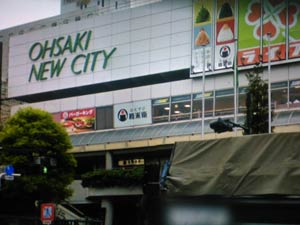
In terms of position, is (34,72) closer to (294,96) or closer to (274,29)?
(274,29)

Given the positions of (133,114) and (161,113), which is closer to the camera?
(161,113)

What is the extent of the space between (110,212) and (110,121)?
7.58 m

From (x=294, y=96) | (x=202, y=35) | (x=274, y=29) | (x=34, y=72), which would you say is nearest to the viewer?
(x=294, y=96)

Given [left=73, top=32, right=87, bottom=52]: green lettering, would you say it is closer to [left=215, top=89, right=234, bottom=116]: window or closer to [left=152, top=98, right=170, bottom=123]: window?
[left=152, top=98, right=170, bottom=123]: window

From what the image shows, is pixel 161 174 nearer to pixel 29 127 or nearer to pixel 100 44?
pixel 29 127

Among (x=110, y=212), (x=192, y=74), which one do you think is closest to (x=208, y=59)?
(x=192, y=74)

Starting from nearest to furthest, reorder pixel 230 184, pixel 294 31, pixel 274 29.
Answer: pixel 230 184
pixel 294 31
pixel 274 29

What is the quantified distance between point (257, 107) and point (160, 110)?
18.0 m

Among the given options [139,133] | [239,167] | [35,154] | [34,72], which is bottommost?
[239,167]

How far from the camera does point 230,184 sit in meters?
5.79

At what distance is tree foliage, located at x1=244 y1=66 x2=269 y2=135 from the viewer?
2252 centimetres

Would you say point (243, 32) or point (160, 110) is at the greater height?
point (243, 32)

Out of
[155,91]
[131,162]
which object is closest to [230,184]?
[155,91]

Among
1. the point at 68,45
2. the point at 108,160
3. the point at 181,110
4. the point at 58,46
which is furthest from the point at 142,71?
the point at 58,46
